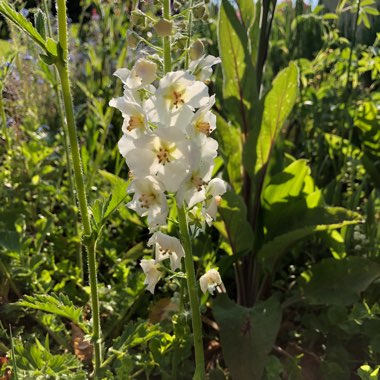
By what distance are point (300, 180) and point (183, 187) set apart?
0.78m

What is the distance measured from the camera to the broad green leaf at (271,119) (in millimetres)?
1675

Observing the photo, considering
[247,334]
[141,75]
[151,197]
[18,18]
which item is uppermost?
[18,18]

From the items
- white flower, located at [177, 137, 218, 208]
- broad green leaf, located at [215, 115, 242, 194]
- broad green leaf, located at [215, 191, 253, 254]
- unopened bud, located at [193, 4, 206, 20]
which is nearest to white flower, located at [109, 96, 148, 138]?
white flower, located at [177, 137, 218, 208]

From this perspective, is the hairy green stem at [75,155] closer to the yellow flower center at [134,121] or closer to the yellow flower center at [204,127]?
the yellow flower center at [134,121]

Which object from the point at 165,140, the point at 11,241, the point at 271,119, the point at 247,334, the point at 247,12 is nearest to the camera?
the point at 165,140

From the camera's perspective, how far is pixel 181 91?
3.41 ft

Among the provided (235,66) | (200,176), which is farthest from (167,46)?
(235,66)

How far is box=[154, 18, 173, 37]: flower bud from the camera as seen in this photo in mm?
1047

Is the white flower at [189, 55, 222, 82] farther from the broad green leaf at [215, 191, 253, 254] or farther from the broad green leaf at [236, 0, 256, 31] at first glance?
the broad green leaf at [236, 0, 256, 31]

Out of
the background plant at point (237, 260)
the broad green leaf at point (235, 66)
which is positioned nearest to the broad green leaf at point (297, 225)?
the background plant at point (237, 260)

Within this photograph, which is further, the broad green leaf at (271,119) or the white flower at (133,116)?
the broad green leaf at (271,119)

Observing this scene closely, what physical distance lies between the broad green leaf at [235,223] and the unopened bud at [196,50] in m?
0.57

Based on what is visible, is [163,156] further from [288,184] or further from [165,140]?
[288,184]

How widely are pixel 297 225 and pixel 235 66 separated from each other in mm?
524
